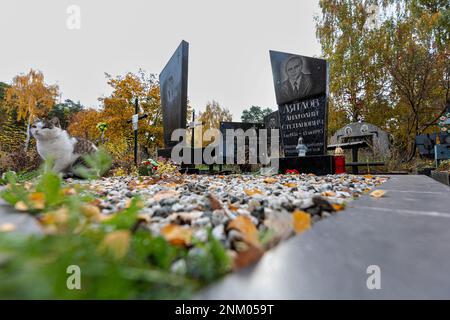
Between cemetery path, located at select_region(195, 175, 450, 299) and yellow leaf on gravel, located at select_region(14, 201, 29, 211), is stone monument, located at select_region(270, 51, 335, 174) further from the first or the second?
yellow leaf on gravel, located at select_region(14, 201, 29, 211)

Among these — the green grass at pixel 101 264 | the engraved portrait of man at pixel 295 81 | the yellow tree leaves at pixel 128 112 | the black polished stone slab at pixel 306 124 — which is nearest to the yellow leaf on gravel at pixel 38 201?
the green grass at pixel 101 264

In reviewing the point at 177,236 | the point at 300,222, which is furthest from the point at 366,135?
the point at 177,236

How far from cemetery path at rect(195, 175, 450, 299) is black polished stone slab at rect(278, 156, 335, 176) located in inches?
148

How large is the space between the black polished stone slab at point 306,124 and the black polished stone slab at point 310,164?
0.51 metres

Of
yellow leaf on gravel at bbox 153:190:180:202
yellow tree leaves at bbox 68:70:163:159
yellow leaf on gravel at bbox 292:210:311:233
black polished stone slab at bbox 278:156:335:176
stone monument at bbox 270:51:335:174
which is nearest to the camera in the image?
yellow leaf on gravel at bbox 292:210:311:233

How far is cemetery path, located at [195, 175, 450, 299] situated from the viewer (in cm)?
43

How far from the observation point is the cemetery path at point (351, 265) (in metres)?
0.43

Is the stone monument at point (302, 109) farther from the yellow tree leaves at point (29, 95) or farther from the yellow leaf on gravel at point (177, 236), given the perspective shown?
the yellow tree leaves at point (29, 95)

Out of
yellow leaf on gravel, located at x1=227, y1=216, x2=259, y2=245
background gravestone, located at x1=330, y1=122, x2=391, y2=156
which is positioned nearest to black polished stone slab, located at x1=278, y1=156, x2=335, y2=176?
yellow leaf on gravel, located at x1=227, y1=216, x2=259, y2=245

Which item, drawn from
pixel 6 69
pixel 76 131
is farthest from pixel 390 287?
pixel 6 69

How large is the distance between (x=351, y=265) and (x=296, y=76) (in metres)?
5.36

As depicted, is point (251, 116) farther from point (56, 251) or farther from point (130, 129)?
point (56, 251)

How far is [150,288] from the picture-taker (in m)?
0.42
